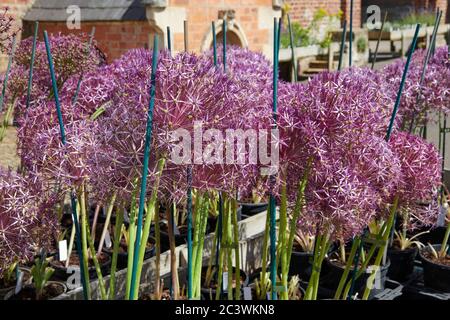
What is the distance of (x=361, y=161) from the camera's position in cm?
221

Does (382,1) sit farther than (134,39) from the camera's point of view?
Yes

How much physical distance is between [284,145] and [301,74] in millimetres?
11073

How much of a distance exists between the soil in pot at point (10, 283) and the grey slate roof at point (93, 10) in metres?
4.55

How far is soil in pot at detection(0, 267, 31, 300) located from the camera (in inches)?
118

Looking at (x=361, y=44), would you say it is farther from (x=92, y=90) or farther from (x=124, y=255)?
(x=92, y=90)

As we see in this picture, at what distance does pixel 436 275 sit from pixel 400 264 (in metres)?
0.27

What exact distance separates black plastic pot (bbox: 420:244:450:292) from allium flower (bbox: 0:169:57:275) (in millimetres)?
2089

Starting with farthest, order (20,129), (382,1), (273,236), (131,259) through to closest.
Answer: (382,1), (20,129), (273,236), (131,259)

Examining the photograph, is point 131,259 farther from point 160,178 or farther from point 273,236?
point 273,236

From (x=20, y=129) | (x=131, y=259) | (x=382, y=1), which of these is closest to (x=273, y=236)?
(x=131, y=259)

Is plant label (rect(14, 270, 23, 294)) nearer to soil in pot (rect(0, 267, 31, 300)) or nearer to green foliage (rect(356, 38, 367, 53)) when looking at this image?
soil in pot (rect(0, 267, 31, 300))

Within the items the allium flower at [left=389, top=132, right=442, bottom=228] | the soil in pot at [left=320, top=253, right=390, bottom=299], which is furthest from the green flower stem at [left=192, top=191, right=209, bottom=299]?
the soil in pot at [left=320, top=253, right=390, bottom=299]

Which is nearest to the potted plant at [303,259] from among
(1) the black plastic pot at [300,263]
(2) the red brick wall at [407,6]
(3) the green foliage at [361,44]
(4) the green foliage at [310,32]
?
(1) the black plastic pot at [300,263]

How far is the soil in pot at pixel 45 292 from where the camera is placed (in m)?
3.05
